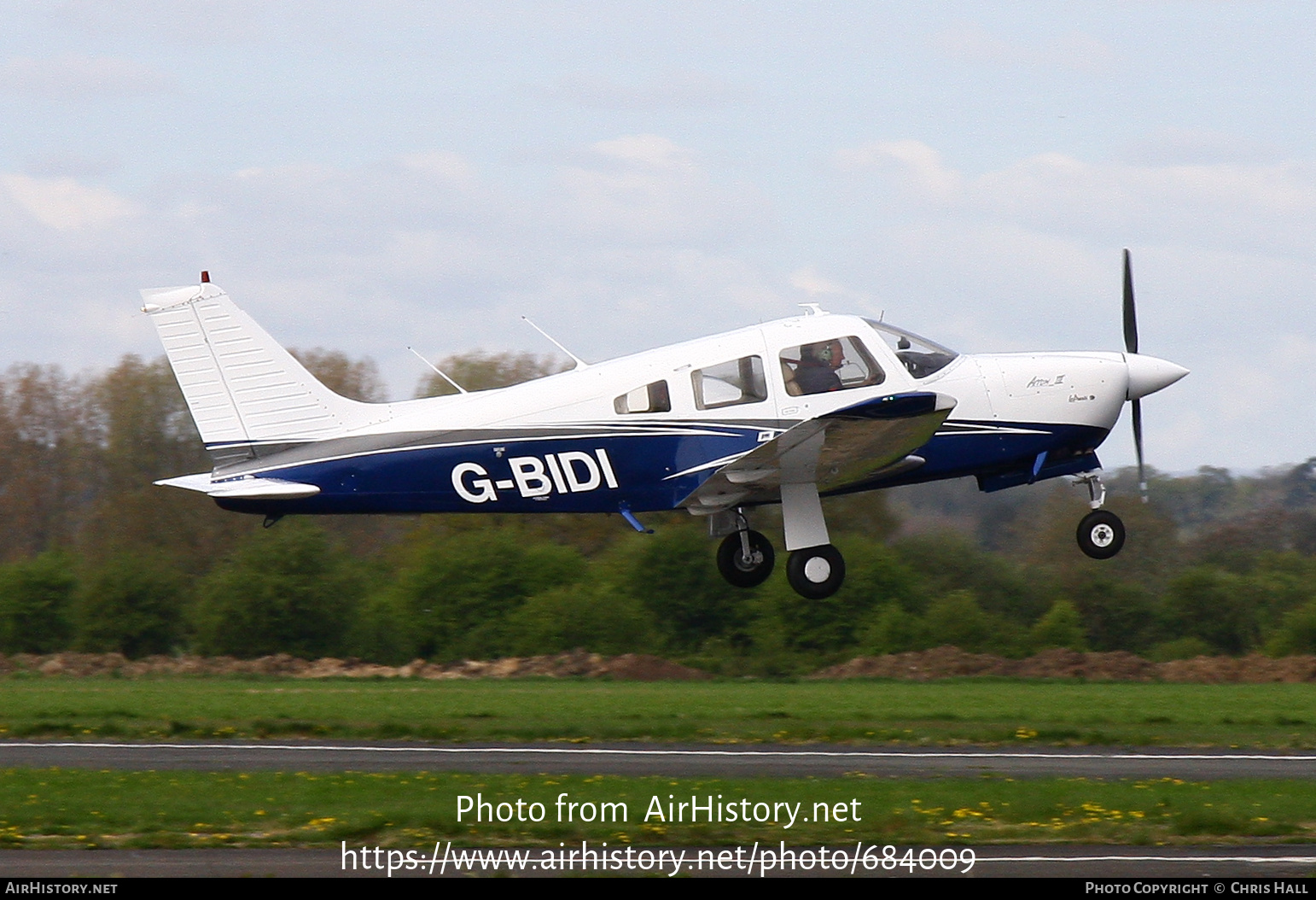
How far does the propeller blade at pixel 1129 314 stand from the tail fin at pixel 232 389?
8.59 metres

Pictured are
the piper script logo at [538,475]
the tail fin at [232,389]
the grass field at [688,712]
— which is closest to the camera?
the piper script logo at [538,475]

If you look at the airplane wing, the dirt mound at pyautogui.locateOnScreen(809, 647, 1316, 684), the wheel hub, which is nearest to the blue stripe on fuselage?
the airplane wing

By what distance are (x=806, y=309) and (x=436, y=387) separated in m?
20.1

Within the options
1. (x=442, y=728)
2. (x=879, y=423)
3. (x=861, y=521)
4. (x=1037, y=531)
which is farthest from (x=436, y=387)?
(x=879, y=423)

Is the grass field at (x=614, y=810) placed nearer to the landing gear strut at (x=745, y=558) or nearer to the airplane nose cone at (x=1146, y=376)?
the landing gear strut at (x=745, y=558)

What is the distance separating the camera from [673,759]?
580 inches

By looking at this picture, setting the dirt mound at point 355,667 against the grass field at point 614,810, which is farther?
the dirt mound at point 355,667

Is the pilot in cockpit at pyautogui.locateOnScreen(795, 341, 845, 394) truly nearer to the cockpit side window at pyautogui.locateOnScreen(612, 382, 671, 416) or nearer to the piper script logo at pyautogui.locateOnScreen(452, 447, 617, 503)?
the cockpit side window at pyautogui.locateOnScreen(612, 382, 671, 416)

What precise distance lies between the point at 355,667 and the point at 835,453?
13020 mm

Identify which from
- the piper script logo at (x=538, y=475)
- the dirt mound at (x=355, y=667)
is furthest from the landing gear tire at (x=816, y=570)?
the dirt mound at (x=355, y=667)

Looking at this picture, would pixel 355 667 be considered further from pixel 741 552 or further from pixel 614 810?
pixel 614 810

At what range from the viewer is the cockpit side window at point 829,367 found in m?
15.8

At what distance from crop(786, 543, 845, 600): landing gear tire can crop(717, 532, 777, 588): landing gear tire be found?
693 millimetres

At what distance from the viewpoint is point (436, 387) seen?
3531 centimetres
